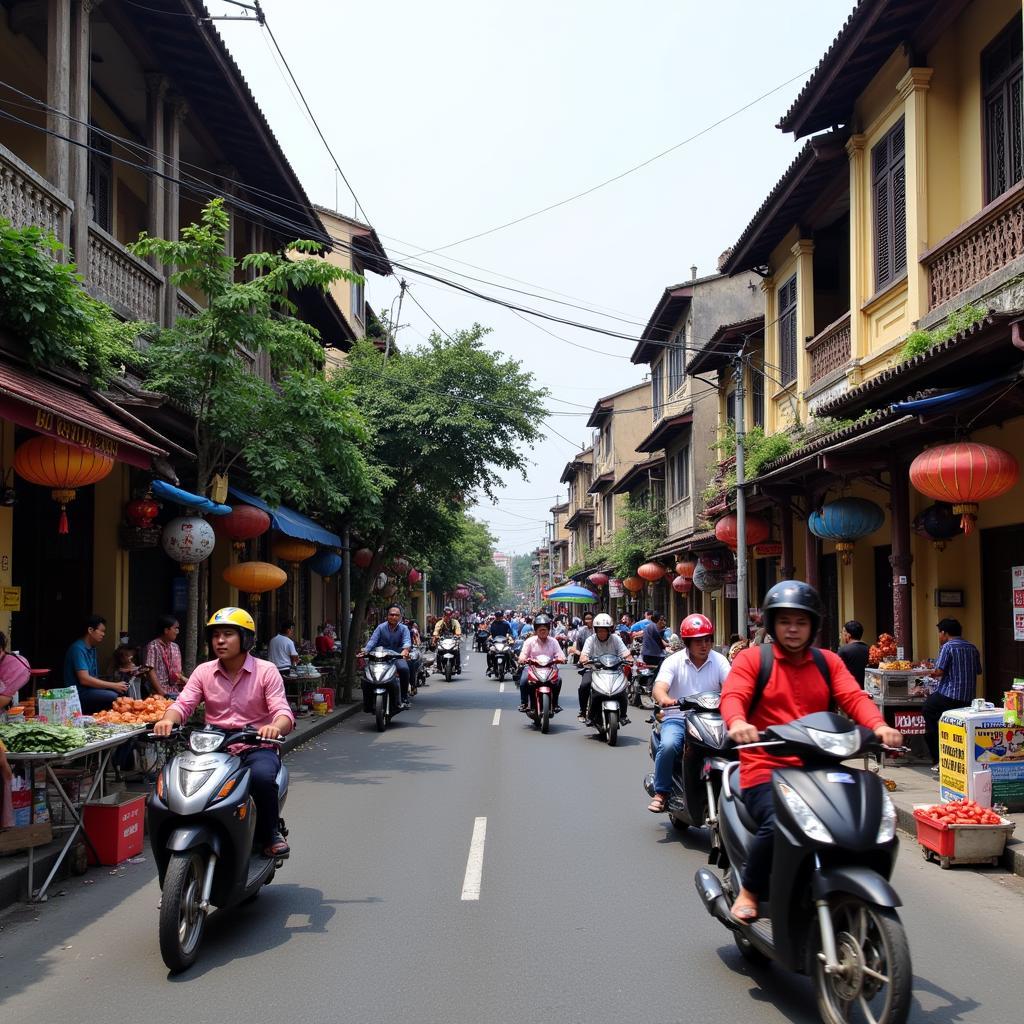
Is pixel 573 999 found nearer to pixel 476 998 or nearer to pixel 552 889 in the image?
pixel 476 998

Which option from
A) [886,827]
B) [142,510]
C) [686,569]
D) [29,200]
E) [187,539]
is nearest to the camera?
[886,827]

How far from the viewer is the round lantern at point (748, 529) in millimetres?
20234

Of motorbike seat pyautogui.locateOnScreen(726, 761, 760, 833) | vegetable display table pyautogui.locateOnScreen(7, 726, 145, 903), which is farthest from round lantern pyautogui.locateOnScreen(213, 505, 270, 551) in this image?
motorbike seat pyautogui.locateOnScreen(726, 761, 760, 833)

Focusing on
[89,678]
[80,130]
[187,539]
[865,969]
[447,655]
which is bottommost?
[447,655]

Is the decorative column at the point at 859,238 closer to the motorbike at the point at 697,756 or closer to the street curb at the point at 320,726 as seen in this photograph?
the motorbike at the point at 697,756

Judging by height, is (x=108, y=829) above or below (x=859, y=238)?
below

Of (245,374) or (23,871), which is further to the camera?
(245,374)

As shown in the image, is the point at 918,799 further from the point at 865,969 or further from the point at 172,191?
the point at 172,191

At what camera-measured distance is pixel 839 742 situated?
4.25 metres

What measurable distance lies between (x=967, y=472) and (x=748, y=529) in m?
11.1

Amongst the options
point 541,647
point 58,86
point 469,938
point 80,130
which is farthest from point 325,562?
point 469,938

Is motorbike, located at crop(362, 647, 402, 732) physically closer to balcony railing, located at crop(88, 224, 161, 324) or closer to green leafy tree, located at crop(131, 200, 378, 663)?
green leafy tree, located at crop(131, 200, 378, 663)

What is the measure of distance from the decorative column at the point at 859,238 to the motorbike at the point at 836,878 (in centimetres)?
1266

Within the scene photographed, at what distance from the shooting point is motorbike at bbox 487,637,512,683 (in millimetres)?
28672
